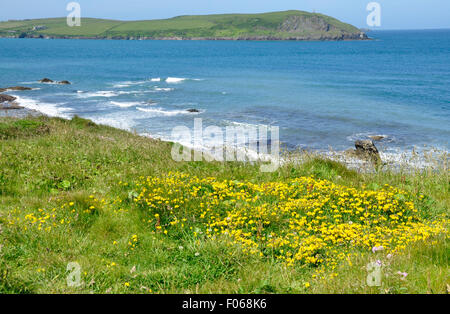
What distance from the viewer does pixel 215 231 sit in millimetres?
7051

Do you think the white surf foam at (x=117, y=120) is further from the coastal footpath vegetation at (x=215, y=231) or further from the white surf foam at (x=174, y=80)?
the white surf foam at (x=174, y=80)

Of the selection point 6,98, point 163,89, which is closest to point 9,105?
point 6,98

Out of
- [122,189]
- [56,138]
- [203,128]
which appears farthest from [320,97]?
[122,189]

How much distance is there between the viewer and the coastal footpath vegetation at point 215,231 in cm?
531

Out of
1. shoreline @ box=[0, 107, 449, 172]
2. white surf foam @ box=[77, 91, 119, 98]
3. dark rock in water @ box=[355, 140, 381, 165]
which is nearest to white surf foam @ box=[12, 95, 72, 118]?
shoreline @ box=[0, 107, 449, 172]

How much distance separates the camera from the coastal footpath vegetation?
17.4 feet

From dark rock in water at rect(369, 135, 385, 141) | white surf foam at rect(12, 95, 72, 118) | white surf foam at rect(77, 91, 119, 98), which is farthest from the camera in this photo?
white surf foam at rect(77, 91, 119, 98)

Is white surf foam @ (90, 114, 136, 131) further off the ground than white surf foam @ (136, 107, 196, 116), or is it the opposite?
white surf foam @ (136, 107, 196, 116)

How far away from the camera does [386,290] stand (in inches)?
185

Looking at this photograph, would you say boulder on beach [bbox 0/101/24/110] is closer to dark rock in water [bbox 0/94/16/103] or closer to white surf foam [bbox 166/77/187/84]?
dark rock in water [bbox 0/94/16/103]

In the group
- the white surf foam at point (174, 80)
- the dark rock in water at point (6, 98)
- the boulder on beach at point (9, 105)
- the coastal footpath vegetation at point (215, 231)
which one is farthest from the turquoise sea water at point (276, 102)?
the coastal footpath vegetation at point (215, 231)

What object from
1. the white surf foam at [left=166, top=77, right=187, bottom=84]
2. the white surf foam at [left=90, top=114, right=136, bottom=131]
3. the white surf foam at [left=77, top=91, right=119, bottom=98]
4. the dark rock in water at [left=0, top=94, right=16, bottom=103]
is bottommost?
the white surf foam at [left=90, top=114, right=136, bottom=131]

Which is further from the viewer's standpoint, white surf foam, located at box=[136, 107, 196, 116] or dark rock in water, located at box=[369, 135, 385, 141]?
white surf foam, located at box=[136, 107, 196, 116]
